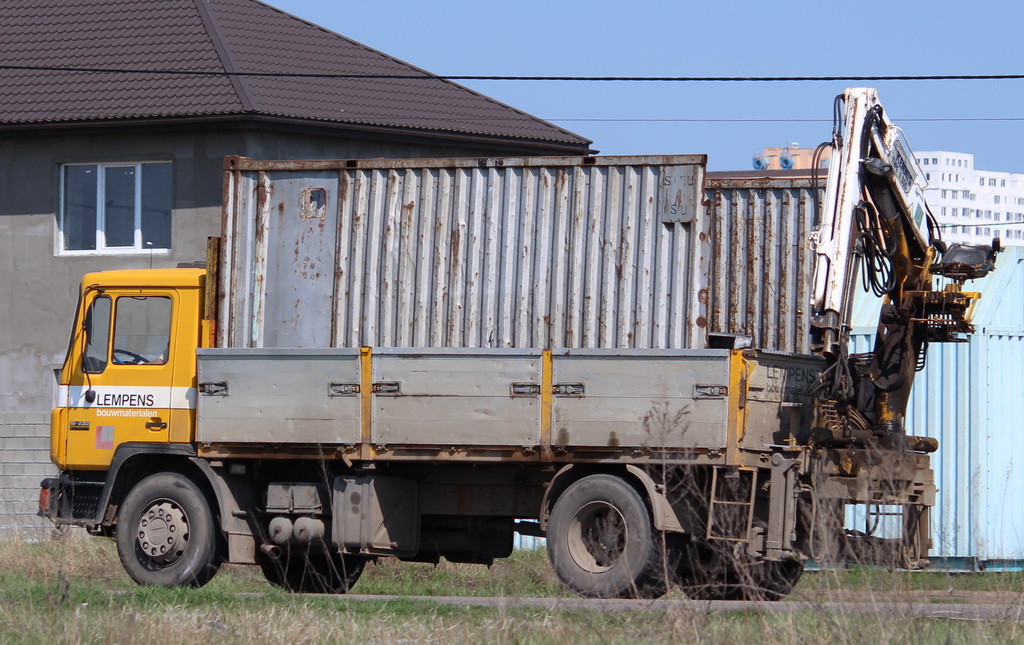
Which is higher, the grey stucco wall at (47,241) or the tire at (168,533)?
the grey stucco wall at (47,241)

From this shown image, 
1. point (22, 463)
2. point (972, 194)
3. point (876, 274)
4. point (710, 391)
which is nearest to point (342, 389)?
point (710, 391)

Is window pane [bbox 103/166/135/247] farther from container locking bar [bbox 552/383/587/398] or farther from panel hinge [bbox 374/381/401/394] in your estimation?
container locking bar [bbox 552/383/587/398]

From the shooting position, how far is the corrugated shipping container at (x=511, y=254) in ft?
35.2

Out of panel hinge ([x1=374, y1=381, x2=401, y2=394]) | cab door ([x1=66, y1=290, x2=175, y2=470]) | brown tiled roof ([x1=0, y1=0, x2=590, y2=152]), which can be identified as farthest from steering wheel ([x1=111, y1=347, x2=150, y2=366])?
brown tiled roof ([x1=0, y1=0, x2=590, y2=152])

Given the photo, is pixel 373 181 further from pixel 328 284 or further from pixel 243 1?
pixel 243 1

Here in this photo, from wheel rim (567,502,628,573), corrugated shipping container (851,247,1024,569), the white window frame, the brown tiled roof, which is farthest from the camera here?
the white window frame

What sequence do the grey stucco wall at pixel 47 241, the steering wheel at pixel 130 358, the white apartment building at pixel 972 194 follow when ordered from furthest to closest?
the white apartment building at pixel 972 194
the grey stucco wall at pixel 47 241
the steering wheel at pixel 130 358

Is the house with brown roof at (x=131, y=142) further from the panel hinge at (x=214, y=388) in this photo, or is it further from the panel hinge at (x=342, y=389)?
the panel hinge at (x=342, y=389)

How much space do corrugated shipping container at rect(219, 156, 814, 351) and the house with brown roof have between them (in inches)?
322

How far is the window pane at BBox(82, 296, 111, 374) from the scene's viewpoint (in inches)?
469

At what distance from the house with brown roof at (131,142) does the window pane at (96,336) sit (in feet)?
25.2

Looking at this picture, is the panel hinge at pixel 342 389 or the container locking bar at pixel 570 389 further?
the panel hinge at pixel 342 389

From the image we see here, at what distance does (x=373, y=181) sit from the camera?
11.5 metres

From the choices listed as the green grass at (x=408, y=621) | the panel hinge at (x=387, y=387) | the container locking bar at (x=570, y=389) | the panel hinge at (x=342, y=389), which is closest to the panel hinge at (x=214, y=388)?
the panel hinge at (x=342, y=389)
